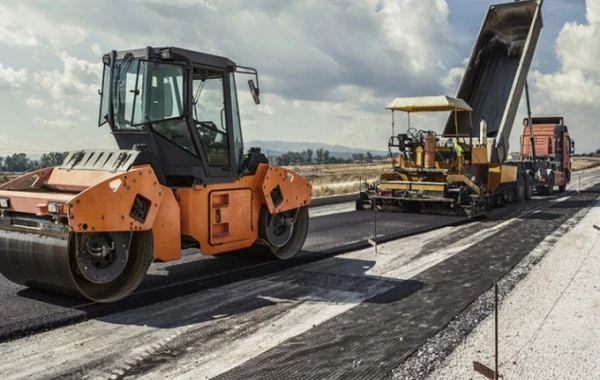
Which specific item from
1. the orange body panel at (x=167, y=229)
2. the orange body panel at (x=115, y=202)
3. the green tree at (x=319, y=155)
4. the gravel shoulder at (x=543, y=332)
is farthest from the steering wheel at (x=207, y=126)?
the green tree at (x=319, y=155)

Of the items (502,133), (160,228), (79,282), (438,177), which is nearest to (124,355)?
(79,282)

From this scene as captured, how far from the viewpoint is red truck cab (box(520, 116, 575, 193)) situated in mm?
21672

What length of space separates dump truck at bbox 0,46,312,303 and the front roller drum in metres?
0.01

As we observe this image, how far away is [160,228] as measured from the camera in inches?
230

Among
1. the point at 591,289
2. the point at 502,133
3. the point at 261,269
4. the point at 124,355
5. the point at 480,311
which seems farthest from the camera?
the point at 502,133

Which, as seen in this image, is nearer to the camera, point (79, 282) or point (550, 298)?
point (79, 282)

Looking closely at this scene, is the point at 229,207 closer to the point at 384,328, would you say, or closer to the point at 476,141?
the point at 384,328

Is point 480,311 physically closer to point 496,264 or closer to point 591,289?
point 591,289

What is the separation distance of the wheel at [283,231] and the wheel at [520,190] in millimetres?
11228

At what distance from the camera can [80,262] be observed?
514 centimetres

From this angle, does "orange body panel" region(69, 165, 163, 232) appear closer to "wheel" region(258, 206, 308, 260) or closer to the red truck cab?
"wheel" region(258, 206, 308, 260)

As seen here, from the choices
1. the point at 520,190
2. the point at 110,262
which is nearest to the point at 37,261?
the point at 110,262

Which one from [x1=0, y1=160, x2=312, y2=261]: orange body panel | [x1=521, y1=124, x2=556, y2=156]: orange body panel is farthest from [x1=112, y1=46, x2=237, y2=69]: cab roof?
[x1=521, y1=124, x2=556, y2=156]: orange body panel

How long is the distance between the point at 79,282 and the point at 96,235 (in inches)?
18.8
